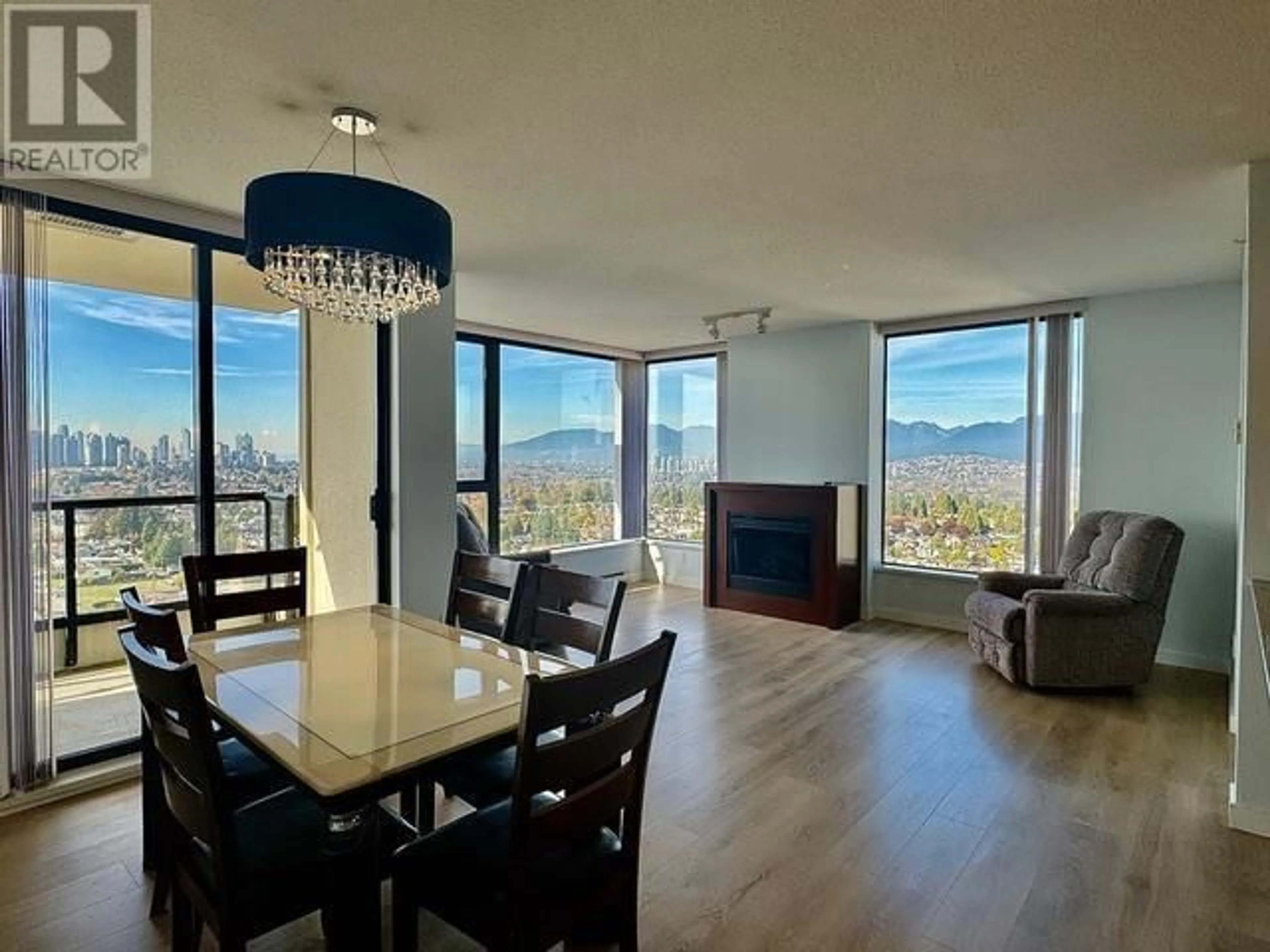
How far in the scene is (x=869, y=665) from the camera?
442 centimetres

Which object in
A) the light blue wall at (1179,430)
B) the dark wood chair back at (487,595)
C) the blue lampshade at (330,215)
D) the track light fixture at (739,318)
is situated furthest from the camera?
the track light fixture at (739,318)

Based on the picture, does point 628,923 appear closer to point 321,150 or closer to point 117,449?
point 321,150

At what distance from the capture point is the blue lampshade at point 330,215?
1.67 m

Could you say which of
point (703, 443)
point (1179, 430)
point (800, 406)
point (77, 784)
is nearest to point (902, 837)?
point (77, 784)

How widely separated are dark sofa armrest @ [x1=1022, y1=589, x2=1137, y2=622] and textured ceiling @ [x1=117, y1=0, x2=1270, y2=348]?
190 cm

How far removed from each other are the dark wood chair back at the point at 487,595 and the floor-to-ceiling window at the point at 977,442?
4157mm

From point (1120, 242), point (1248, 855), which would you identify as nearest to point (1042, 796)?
point (1248, 855)

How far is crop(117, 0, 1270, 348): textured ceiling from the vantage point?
1706mm

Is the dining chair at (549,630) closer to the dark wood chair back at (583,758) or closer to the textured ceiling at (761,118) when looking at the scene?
the dark wood chair back at (583,758)

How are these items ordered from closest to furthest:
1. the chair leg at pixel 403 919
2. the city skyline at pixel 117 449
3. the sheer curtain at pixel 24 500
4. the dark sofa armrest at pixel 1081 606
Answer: the chair leg at pixel 403 919
the sheer curtain at pixel 24 500
the city skyline at pixel 117 449
the dark sofa armrest at pixel 1081 606

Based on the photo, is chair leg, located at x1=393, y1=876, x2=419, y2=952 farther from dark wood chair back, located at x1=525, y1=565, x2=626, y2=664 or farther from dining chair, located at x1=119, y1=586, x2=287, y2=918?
dark wood chair back, located at x1=525, y1=565, x2=626, y2=664

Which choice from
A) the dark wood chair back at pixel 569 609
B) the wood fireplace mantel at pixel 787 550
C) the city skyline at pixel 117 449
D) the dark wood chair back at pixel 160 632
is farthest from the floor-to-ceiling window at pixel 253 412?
the wood fireplace mantel at pixel 787 550

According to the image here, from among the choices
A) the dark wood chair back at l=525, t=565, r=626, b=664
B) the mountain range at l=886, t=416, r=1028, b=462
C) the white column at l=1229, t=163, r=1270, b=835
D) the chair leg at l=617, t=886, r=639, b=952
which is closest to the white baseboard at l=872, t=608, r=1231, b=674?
the mountain range at l=886, t=416, r=1028, b=462

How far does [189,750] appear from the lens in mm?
1353
